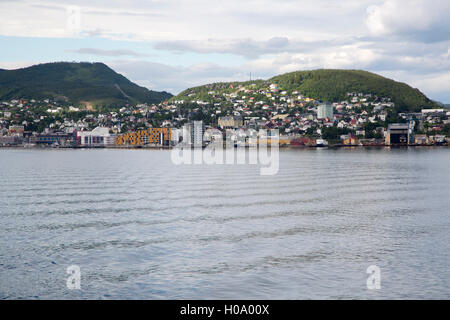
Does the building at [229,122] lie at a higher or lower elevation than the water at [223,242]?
higher

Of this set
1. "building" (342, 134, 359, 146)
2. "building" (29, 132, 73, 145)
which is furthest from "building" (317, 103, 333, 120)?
"building" (29, 132, 73, 145)

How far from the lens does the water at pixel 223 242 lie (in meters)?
11.1

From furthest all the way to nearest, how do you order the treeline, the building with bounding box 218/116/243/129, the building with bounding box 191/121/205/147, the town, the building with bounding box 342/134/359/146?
the treeline → the building with bounding box 218/116/243/129 → the town → the building with bounding box 191/121/205/147 → the building with bounding box 342/134/359/146

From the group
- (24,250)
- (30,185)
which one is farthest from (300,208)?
(30,185)

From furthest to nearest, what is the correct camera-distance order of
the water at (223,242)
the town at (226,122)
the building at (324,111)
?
the building at (324,111)
the town at (226,122)
the water at (223,242)

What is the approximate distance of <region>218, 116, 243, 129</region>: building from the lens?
5719 inches

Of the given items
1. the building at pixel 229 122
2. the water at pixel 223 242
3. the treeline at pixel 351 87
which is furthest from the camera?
the treeline at pixel 351 87

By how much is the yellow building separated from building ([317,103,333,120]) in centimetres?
4549

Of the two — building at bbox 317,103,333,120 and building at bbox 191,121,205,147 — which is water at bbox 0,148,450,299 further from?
building at bbox 317,103,333,120

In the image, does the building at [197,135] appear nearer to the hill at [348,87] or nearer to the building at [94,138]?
the building at [94,138]

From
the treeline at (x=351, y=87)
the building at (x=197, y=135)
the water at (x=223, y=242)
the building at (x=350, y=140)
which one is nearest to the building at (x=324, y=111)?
the treeline at (x=351, y=87)

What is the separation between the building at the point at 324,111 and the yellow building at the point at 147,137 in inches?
1791

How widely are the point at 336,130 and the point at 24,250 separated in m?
121
